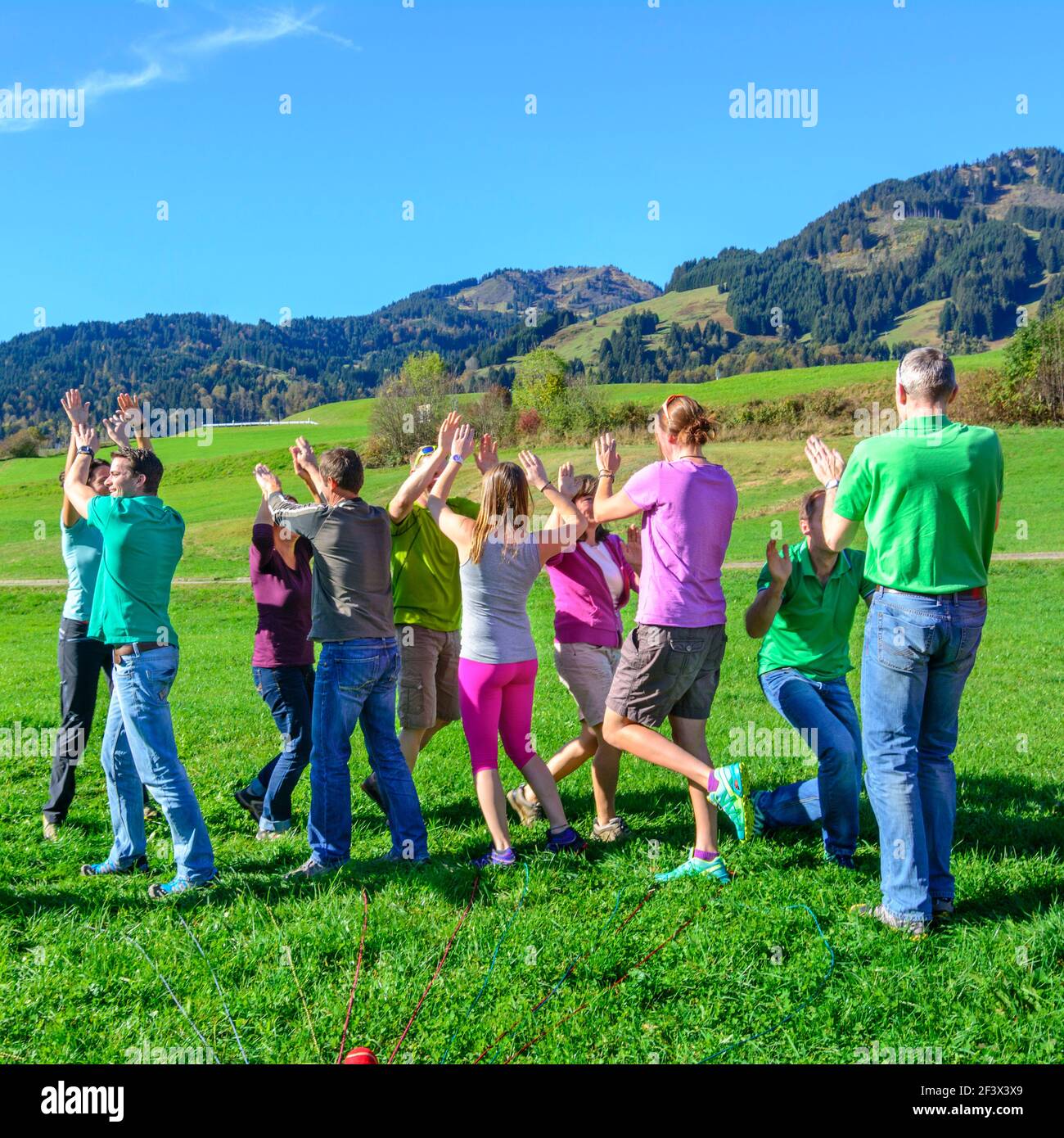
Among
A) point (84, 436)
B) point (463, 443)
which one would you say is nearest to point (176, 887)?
point (84, 436)

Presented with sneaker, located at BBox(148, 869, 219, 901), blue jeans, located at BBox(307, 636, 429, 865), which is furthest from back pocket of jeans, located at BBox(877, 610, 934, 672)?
sneaker, located at BBox(148, 869, 219, 901)

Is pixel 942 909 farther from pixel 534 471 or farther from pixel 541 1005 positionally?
pixel 534 471

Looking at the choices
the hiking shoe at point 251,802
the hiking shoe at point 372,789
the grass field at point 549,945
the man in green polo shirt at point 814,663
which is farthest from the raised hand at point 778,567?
the hiking shoe at point 251,802

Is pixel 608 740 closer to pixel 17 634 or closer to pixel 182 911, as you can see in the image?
pixel 182 911

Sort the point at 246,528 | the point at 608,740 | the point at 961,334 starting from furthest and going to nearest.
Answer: the point at 961,334
the point at 246,528
the point at 608,740

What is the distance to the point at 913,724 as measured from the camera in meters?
4.31

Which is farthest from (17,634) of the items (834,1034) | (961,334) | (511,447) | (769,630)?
(961,334)

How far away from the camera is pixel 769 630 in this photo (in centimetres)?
560

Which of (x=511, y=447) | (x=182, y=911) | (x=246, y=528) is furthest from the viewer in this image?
(x=511, y=447)

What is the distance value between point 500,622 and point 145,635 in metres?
1.96

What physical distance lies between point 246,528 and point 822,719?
1419 inches

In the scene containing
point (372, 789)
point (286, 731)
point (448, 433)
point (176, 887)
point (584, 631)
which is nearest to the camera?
point (176, 887)

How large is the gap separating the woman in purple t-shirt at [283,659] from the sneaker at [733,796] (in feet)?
9.35

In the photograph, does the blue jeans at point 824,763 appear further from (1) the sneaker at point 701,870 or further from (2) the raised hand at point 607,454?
(2) the raised hand at point 607,454
